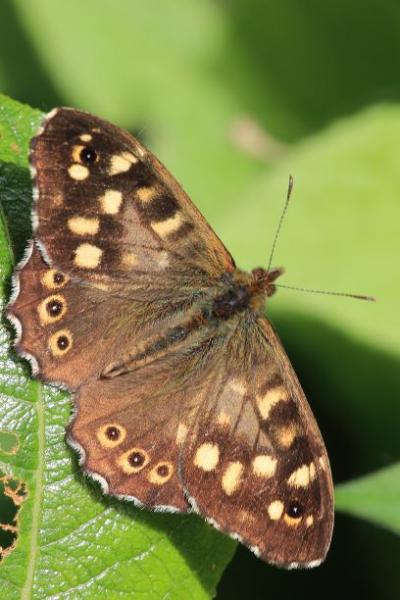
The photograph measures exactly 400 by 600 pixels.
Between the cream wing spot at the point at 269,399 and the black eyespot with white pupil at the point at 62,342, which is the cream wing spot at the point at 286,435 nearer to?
the cream wing spot at the point at 269,399

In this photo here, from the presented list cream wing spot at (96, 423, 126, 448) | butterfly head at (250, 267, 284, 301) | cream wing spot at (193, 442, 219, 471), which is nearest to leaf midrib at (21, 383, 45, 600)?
cream wing spot at (96, 423, 126, 448)

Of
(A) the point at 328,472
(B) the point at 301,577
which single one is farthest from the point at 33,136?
(B) the point at 301,577

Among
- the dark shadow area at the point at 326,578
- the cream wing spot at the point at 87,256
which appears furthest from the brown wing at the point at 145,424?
the dark shadow area at the point at 326,578

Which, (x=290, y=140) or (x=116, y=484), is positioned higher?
(x=290, y=140)

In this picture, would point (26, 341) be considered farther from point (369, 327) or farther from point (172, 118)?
point (172, 118)

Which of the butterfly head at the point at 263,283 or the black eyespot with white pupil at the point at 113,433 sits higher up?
the butterfly head at the point at 263,283

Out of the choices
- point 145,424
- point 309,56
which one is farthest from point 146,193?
point 309,56

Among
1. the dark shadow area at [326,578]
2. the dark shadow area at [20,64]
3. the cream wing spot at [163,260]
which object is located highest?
the dark shadow area at [20,64]
